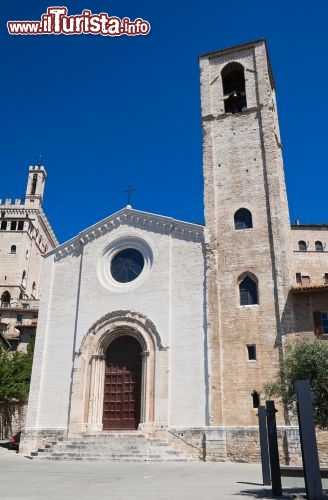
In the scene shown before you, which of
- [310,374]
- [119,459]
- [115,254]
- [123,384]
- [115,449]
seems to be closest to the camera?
[310,374]

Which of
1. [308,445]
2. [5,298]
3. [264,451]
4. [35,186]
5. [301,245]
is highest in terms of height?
[35,186]

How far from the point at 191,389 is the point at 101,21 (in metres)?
16.1

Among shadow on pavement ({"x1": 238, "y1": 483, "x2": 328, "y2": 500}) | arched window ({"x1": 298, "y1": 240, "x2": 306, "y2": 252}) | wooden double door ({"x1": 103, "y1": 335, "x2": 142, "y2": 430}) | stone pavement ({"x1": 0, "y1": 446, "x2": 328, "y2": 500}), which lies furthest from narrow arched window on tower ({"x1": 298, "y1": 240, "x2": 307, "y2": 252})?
shadow on pavement ({"x1": 238, "y1": 483, "x2": 328, "y2": 500})

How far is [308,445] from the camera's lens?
335 inches

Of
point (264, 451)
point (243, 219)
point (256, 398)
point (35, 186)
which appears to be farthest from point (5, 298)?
point (264, 451)

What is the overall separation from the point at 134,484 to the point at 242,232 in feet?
48.6

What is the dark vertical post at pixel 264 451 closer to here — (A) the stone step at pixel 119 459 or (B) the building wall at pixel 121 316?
(A) the stone step at pixel 119 459

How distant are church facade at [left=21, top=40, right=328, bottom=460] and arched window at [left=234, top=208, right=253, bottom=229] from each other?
0.28 ft

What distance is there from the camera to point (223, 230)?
24.0 metres

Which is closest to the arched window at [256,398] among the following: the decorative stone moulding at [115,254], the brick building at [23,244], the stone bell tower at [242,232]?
the stone bell tower at [242,232]

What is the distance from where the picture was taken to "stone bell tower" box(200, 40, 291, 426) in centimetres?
2050

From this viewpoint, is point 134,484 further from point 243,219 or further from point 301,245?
point 301,245

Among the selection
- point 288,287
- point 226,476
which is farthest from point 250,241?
point 226,476

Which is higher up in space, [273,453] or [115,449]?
[273,453]
